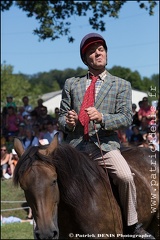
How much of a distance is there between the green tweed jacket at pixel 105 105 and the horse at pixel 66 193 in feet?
0.86

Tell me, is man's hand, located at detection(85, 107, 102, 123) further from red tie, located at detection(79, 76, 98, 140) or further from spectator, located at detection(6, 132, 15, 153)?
spectator, located at detection(6, 132, 15, 153)

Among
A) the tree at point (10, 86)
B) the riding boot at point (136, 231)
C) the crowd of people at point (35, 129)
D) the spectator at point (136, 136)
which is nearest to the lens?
the riding boot at point (136, 231)

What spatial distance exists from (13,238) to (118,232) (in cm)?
526

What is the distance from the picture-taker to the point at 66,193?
14.3ft

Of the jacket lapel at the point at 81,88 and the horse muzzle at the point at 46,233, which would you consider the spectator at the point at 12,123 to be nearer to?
the jacket lapel at the point at 81,88

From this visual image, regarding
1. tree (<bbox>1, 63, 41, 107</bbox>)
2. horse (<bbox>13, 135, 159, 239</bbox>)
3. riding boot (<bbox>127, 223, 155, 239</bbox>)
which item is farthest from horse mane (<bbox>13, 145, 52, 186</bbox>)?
tree (<bbox>1, 63, 41, 107</bbox>)

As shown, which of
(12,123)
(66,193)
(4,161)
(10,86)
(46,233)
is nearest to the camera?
(46,233)

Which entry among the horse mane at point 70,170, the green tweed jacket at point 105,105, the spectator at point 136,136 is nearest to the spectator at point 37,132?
the spectator at point 136,136

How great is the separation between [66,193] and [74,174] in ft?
0.71

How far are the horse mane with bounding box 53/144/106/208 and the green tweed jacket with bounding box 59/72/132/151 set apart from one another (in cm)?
29

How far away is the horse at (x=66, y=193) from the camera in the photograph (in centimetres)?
392

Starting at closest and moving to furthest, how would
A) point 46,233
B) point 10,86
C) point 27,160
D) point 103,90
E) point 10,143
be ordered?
A: point 46,233 < point 27,160 < point 103,90 < point 10,143 < point 10,86

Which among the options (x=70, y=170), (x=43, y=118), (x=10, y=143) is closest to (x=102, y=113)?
(x=70, y=170)

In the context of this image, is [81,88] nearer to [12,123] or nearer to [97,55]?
[97,55]
